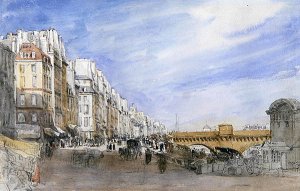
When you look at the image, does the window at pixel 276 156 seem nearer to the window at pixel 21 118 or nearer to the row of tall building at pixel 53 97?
the row of tall building at pixel 53 97

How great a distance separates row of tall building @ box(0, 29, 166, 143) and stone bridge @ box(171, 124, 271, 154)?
0.31m

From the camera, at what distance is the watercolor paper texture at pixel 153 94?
6.46 meters

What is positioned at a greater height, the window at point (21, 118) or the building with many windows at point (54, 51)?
the building with many windows at point (54, 51)

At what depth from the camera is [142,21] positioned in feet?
21.4

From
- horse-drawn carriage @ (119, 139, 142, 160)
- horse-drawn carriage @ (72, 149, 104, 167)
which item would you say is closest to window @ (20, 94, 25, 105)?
horse-drawn carriage @ (72, 149, 104, 167)

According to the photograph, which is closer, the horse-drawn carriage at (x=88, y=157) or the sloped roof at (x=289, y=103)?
the sloped roof at (x=289, y=103)

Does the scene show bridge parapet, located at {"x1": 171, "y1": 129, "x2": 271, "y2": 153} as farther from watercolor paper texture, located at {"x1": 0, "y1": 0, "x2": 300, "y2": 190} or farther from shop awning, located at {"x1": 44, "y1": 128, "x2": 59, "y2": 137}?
shop awning, located at {"x1": 44, "y1": 128, "x2": 59, "y2": 137}

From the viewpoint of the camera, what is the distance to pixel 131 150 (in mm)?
6543

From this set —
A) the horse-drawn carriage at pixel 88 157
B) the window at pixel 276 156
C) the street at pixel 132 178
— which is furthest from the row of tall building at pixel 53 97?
the window at pixel 276 156

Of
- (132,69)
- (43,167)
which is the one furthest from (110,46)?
(43,167)

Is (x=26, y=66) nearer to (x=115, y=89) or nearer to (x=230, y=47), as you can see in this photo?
(x=115, y=89)

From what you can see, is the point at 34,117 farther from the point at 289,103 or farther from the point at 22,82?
the point at 289,103

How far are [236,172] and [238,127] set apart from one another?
1.18 ft

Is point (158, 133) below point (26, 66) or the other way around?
below
